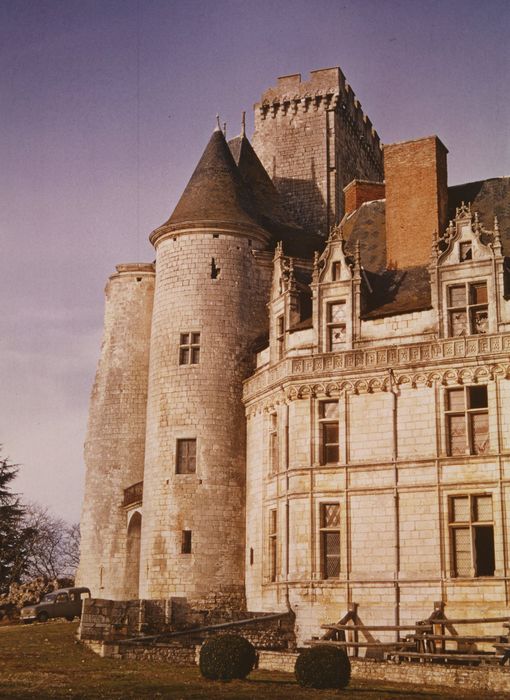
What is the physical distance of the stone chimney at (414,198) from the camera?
114 feet

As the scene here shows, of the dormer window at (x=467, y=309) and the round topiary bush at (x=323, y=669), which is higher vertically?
the dormer window at (x=467, y=309)

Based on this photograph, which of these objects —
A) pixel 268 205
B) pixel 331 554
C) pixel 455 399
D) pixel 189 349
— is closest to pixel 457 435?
pixel 455 399

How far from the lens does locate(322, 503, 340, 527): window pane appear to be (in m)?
31.3

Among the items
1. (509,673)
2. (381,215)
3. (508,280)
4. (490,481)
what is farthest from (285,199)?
(509,673)

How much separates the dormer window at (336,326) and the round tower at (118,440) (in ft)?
Result: 37.1

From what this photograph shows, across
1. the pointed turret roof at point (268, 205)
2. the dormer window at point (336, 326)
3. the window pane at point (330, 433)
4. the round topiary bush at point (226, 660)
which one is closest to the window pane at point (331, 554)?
the window pane at point (330, 433)

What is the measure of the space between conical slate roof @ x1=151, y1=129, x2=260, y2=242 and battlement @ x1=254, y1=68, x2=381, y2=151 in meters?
10.2

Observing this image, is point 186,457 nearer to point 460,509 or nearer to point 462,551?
point 460,509

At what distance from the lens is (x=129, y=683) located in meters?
21.8

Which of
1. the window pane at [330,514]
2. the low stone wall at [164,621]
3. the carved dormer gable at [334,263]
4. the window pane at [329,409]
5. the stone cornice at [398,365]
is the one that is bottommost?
the low stone wall at [164,621]

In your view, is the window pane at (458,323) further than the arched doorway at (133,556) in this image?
No

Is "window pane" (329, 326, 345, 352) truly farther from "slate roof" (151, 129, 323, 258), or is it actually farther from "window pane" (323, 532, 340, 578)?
"slate roof" (151, 129, 323, 258)

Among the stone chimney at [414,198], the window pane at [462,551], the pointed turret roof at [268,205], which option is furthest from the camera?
the pointed turret roof at [268,205]

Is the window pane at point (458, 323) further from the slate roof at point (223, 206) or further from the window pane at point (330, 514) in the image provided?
the slate roof at point (223, 206)
